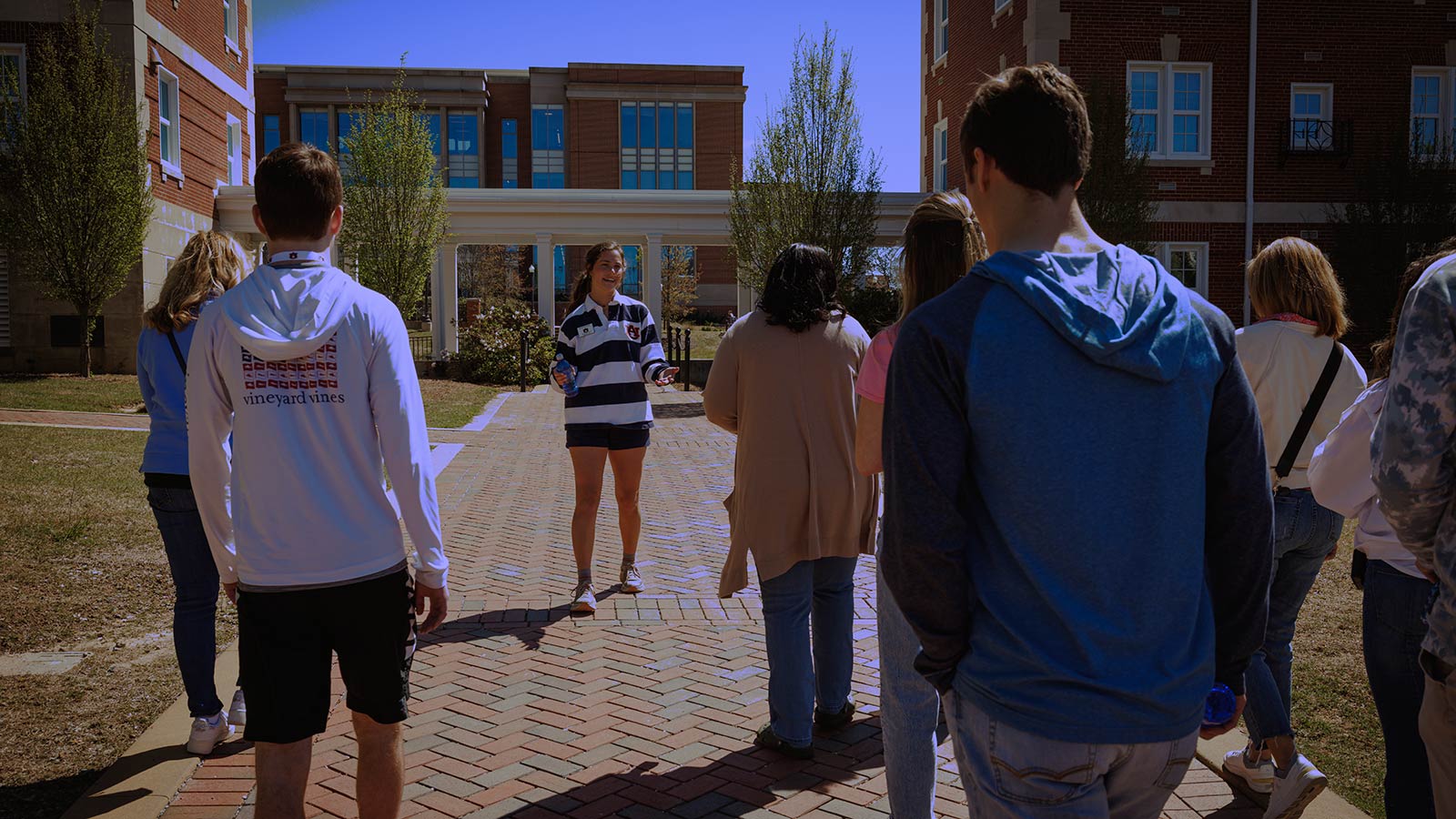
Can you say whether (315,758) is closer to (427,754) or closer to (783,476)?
(427,754)

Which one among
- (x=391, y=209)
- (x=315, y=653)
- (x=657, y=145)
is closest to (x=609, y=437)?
(x=315, y=653)

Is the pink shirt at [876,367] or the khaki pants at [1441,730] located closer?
the khaki pants at [1441,730]

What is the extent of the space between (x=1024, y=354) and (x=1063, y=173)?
369 millimetres

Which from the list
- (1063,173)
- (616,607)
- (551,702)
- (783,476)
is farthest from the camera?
(616,607)

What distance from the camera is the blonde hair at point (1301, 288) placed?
4.06m

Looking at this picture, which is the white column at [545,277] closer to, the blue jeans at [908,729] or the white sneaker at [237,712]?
the white sneaker at [237,712]

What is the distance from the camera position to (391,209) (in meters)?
24.8

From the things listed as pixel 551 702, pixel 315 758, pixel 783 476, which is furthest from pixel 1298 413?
pixel 315 758

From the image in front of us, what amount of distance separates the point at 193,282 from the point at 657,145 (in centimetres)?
6080

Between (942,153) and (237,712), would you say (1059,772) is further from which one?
(942,153)

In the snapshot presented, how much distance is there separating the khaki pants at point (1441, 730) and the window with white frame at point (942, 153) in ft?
86.8

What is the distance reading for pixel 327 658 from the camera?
9.74 ft

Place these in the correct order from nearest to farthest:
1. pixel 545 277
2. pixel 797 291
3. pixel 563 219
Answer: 1. pixel 797 291
2. pixel 563 219
3. pixel 545 277

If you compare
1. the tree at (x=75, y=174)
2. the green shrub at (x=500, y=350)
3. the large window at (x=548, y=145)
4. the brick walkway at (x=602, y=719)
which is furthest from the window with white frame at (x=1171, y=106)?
the large window at (x=548, y=145)
